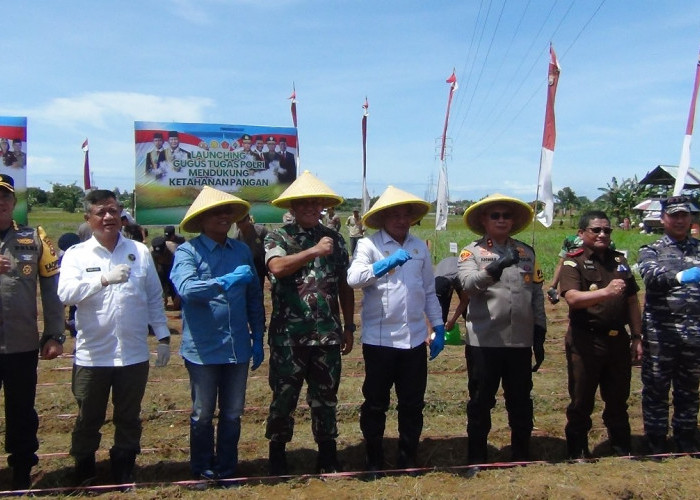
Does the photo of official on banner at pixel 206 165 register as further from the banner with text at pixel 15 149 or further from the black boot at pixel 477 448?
Result: the black boot at pixel 477 448

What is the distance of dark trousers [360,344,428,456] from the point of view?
381 cm

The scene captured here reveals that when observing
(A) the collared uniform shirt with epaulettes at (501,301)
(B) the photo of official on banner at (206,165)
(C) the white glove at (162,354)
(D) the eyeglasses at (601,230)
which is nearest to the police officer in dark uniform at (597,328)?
(D) the eyeglasses at (601,230)

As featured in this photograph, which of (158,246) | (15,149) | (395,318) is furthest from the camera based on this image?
(158,246)

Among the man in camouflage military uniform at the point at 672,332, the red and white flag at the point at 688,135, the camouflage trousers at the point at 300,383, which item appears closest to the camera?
the camouflage trousers at the point at 300,383

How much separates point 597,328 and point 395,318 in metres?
1.40

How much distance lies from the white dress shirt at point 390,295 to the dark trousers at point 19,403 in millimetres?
1981

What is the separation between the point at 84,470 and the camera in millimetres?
3689

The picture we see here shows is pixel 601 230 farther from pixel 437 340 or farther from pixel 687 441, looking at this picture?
pixel 687 441

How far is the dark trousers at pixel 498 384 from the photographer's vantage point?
12.9 feet

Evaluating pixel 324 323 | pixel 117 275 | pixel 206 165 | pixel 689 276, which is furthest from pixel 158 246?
pixel 689 276

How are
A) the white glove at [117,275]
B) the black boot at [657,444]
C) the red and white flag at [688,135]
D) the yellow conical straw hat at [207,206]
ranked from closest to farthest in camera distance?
the white glove at [117,275] → the yellow conical straw hat at [207,206] → the black boot at [657,444] → the red and white flag at [688,135]

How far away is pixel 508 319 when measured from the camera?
3.87 meters

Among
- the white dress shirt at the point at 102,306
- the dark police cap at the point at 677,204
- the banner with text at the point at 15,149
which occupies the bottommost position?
the white dress shirt at the point at 102,306

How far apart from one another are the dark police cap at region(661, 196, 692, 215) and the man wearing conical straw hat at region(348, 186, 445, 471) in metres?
1.70
